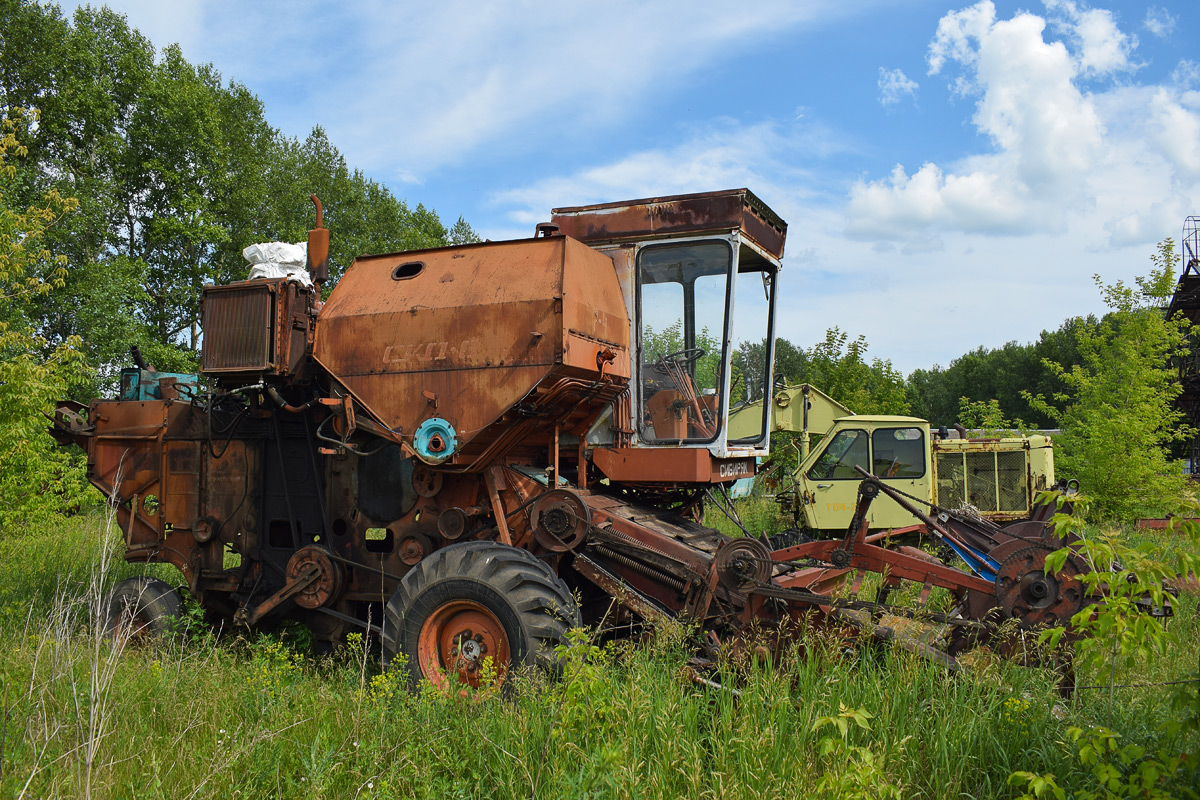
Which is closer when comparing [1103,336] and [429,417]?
[429,417]

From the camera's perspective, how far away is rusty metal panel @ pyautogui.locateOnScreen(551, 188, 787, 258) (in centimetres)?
603

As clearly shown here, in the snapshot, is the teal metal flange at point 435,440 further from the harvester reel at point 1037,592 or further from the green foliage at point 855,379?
the green foliage at point 855,379

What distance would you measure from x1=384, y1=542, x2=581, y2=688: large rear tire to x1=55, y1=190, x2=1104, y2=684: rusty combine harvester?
15 millimetres

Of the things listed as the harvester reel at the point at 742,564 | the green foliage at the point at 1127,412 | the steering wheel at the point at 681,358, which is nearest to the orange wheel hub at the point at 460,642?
the harvester reel at the point at 742,564

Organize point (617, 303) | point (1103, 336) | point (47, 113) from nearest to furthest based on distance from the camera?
point (617, 303)
point (1103, 336)
point (47, 113)

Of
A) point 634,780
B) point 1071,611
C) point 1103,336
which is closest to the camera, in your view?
point 634,780

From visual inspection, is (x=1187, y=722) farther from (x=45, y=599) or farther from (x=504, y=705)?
(x=45, y=599)

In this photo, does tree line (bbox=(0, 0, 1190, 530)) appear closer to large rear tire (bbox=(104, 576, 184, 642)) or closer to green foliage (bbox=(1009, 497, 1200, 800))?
large rear tire (bbox=(104, 576, 184, 642))

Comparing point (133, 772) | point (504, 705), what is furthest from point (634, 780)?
point (133, 772)

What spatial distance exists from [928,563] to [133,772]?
4.37m

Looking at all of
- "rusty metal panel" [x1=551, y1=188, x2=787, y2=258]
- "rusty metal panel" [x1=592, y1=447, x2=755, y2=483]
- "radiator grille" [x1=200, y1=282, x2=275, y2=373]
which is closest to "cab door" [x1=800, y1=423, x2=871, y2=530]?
"rusty metal panel" [x1=551, y1=188, x2=787, y2=258]

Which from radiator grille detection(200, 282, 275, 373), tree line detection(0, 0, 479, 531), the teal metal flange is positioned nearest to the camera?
the teal metal flange

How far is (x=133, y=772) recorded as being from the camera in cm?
362

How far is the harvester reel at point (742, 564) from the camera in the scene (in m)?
4.90
